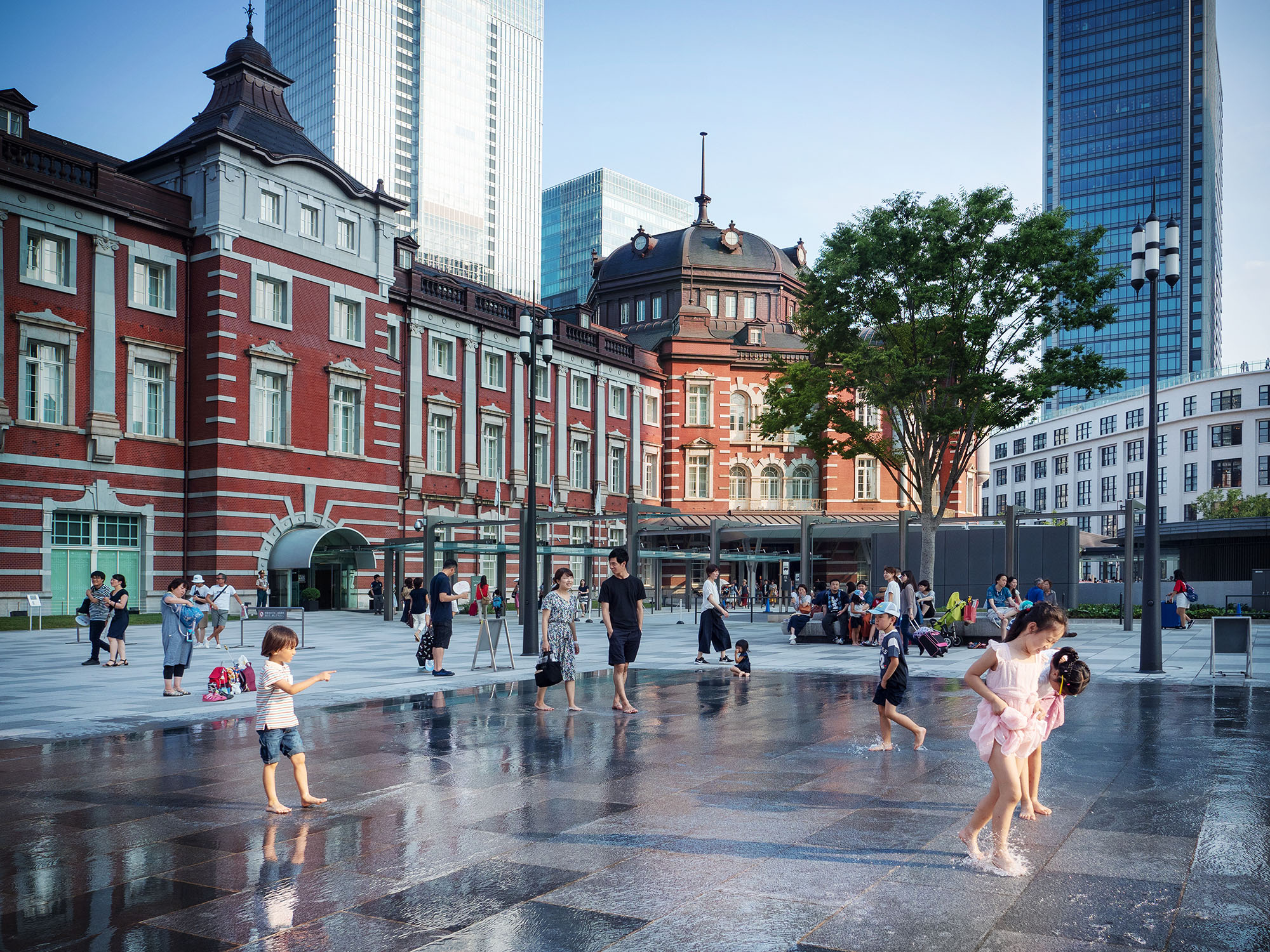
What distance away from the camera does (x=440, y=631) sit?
1595 cm

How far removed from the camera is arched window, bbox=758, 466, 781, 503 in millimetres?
59094

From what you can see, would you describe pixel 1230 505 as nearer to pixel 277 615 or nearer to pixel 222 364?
pixel 222 364

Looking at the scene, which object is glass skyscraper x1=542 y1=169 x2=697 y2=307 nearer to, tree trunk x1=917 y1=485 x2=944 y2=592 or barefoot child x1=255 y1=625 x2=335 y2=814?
tree trunk x1=917 y1=485 x2=944 y2=592

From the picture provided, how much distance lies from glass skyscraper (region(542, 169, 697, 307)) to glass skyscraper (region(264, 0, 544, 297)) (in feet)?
20.3

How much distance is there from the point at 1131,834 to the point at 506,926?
404 centimetres

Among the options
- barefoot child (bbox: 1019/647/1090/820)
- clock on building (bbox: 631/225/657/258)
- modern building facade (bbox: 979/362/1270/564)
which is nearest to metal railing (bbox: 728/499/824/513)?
modern building facade (bbox: 979/362/1270/564)

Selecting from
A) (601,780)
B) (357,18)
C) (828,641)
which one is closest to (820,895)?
(601,780)

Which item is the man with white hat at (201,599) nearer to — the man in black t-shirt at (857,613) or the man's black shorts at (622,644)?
the man's black shorts at (622,644)

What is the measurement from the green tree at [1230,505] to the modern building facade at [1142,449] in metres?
2.34

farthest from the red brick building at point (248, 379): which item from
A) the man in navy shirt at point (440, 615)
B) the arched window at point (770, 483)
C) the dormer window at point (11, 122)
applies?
the arched window at point (770, 483)

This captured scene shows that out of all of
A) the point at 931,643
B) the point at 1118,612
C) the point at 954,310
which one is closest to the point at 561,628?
the point at 931,643

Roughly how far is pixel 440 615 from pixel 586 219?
14410 cm

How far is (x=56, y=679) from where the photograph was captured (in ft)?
51.0

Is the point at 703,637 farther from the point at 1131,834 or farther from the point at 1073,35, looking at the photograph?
the point at 1073,35
